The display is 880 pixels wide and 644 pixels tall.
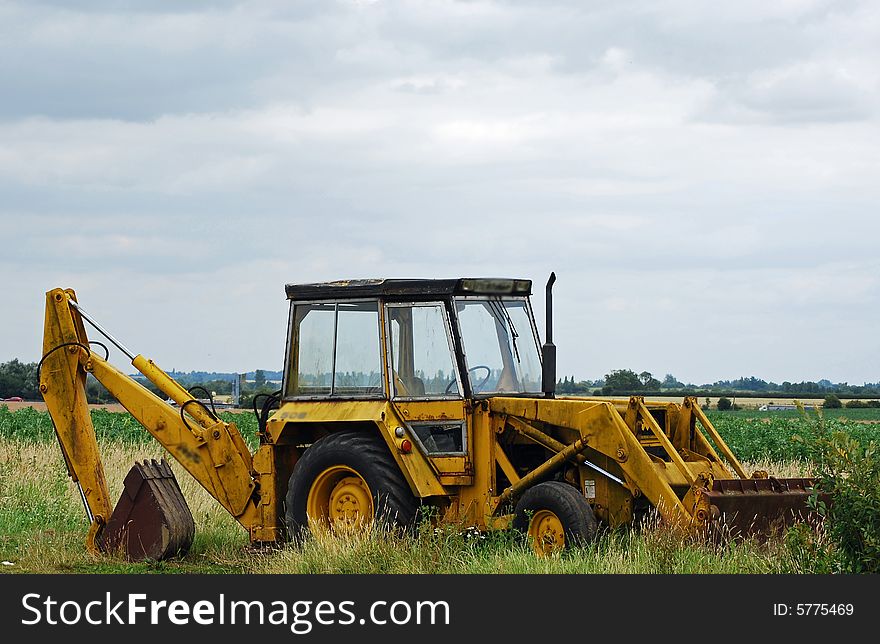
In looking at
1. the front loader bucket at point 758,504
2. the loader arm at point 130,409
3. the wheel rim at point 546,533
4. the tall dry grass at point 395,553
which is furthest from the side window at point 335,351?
the front loader bucket at point 758,504

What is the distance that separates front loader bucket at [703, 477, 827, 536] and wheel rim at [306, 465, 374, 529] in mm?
3416

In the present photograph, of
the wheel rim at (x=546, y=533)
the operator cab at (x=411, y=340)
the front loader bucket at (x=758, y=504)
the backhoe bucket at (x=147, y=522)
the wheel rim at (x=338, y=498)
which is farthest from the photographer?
the backhoe bucket at (x=147, y=522)

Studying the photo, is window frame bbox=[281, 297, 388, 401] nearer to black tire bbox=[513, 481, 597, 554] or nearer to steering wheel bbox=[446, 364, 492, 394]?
steering wheel bbox=[446, 364, 492, 394]

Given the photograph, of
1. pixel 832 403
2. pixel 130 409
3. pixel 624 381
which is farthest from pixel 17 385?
pixel 130 409

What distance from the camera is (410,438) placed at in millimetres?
12641

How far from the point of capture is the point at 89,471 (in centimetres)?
1394

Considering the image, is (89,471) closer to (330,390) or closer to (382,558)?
(330,390)

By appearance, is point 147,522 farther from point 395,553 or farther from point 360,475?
point 395,553

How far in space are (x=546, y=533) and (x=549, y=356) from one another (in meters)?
1.98

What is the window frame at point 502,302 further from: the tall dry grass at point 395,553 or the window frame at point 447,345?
the tall dry grass at point 395,553

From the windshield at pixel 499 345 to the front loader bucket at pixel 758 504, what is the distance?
8.66 ft

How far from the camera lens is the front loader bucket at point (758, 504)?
36.8 feet
